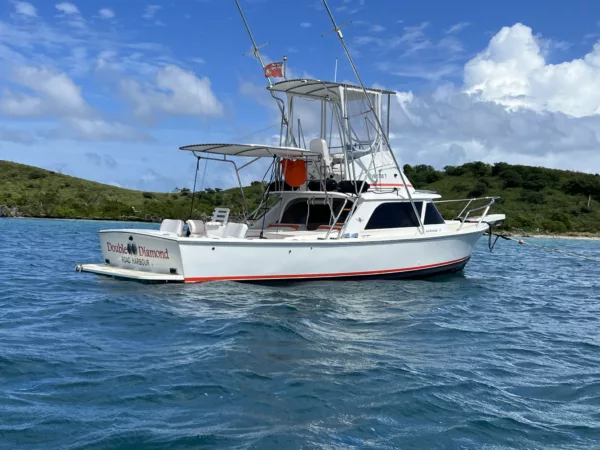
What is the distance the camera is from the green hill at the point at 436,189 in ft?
195

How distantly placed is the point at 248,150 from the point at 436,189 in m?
59.2

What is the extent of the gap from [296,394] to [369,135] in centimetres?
1140

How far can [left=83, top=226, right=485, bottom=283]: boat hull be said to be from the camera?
12.2 m

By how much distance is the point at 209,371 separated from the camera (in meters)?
6.64

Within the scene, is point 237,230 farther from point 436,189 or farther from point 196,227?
point 436,189

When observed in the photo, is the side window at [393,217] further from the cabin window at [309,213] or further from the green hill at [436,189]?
the green hill at [436,189]

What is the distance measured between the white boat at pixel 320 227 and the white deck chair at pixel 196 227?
2cm

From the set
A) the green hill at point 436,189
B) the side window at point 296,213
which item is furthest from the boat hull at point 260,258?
the green hill at point 436,189

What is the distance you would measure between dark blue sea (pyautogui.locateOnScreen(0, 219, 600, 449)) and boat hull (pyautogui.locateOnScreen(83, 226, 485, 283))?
48 centimetres

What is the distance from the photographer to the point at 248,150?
14.1 metres

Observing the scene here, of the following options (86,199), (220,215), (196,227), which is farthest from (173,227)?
(86,199)

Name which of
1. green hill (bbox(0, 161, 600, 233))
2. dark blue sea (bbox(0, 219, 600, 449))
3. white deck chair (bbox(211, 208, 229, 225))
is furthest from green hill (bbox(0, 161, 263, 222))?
dark blue sea (bbox(0, 219, 600, 449))

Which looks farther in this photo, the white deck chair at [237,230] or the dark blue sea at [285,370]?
the white deck chair at [237,230]

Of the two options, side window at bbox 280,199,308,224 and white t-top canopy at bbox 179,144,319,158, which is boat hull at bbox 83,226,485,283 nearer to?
white t-top canopy at bbox 179,144,319,158
